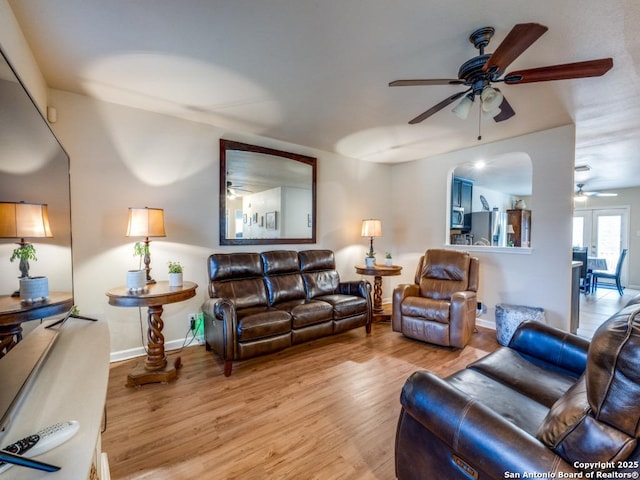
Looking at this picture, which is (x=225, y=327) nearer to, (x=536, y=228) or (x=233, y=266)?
(x=233, y=266)

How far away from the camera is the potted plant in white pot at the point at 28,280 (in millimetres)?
897

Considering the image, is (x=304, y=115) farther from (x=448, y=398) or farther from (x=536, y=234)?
(x=536, y=234)

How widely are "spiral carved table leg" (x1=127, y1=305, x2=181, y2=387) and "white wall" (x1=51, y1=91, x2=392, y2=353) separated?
15.2 inches

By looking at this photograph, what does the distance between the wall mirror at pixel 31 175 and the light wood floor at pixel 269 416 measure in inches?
41.4

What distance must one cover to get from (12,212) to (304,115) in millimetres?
2542

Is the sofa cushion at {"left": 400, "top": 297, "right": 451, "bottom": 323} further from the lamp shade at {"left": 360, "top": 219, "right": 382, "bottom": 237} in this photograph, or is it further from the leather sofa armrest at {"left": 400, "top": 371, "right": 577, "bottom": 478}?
the leather sofa armrest at {"left": 400, "top": 371, "right": 577, "bottom": 478}

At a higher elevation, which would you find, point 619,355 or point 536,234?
point 536,234

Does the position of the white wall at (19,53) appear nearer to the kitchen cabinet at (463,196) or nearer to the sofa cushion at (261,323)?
the sofa cushion at (261,323)

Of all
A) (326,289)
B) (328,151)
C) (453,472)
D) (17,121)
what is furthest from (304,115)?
(453,472)

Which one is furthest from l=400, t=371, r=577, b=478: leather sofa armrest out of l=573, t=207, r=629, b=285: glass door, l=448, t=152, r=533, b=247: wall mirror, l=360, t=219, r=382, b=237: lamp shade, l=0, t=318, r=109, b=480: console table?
l=573, t=207, r=629, b=285: glass door

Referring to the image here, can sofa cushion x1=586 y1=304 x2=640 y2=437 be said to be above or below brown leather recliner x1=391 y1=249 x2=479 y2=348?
above

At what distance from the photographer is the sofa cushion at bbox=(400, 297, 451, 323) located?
300 centimetres

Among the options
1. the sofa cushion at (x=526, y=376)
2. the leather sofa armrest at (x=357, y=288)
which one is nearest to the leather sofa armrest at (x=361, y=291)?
the leather sofa armrest at (x=357, y=288)

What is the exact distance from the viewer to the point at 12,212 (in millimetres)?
833
